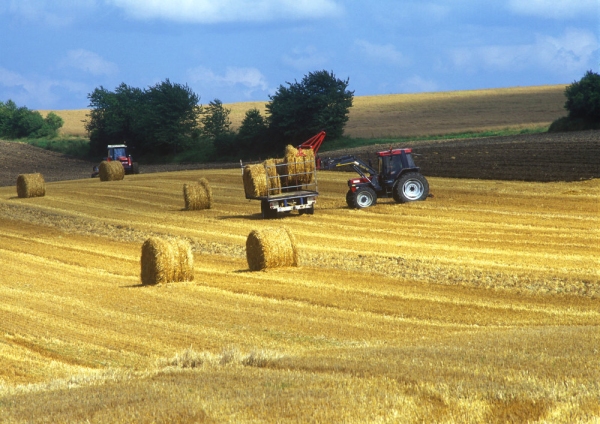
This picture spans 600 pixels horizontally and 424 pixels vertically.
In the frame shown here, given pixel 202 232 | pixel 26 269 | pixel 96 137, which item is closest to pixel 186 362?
pixel 26 269

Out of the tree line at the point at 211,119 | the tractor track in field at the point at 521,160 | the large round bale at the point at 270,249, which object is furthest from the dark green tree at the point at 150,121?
the large round bale at the point at 270,249

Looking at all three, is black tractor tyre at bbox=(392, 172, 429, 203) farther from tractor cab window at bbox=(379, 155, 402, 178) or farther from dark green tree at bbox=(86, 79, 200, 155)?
dark green tree at bbox=(86, 79, 200, 155)

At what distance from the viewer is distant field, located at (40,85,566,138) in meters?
63.4

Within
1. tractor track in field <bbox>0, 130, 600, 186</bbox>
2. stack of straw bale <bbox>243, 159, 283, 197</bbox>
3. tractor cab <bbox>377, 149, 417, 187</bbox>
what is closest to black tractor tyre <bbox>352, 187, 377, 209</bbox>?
tractor cab <bbox>377, 149, 417, 187</bbox>

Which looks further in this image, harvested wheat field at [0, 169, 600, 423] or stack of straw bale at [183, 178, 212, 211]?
stack of straw bale at [183, 178, 212, 211]

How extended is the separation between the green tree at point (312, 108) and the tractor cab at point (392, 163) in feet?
101

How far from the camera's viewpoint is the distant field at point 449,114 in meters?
63.4

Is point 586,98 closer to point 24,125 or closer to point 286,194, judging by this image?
point 286,194

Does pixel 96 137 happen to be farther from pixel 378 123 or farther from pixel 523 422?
pixel 523 422

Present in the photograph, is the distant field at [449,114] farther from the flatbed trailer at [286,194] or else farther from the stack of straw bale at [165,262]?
the stack of straw bale at [165,262]

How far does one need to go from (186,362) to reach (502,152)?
29.7 metres

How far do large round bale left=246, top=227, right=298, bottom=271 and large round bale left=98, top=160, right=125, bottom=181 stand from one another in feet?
85.8

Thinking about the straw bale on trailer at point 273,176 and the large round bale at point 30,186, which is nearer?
the straw bale on trailer at point 273,176

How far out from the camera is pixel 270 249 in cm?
1611
